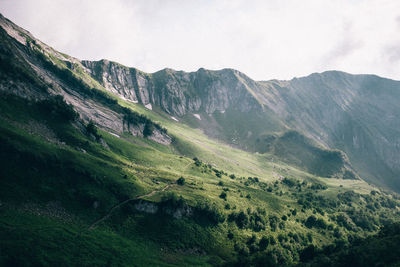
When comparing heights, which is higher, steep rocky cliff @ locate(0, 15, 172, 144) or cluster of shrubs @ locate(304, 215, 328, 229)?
steep rocky cliff @ locate(0, 15, 172, 144)

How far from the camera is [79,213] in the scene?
7225 cm

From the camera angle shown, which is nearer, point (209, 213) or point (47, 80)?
point (209, 213)

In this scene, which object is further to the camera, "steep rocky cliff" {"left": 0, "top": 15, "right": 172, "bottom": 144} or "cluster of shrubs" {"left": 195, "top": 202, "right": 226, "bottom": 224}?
"steep rocky cliff" {"left": 0, "top": 15, "right": 172, "bottom": 144}

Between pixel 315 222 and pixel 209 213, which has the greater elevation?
pixel 315 222

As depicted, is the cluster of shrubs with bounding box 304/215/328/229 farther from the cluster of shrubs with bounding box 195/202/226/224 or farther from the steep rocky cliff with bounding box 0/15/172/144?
the steep rocky cliff with bounding box 0/15/172/144

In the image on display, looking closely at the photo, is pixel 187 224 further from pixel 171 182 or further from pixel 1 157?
pixel 1 157

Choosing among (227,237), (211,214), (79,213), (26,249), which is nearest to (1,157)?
(79,213)

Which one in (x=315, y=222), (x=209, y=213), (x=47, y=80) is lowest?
(x=209, y=213)

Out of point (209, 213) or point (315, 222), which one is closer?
point (209, 213)

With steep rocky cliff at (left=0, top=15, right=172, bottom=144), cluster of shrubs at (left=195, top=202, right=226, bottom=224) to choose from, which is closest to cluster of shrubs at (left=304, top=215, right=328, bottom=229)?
cluster of shrubs at (left=195, top=202, right=226, bottom=224)

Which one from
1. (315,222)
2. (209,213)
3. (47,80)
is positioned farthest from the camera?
(47,80)

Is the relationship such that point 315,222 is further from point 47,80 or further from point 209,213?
point 47,80

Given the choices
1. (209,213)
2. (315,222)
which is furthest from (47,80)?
(315,222)

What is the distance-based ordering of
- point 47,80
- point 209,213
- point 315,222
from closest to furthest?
point 209,213 < point 315,222 < point 47,80
